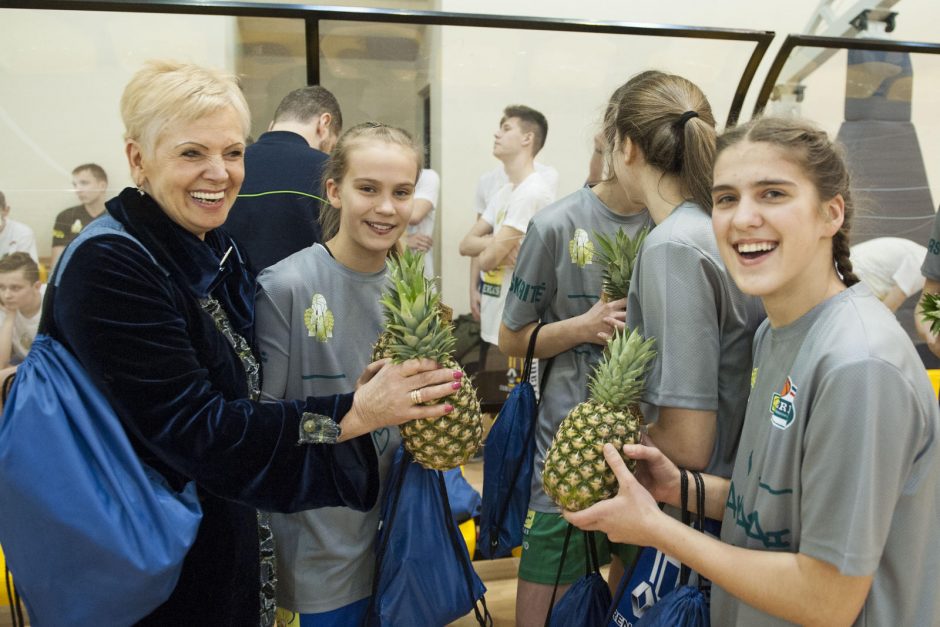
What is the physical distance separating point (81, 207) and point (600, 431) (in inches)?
120

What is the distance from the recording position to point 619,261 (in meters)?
2.29

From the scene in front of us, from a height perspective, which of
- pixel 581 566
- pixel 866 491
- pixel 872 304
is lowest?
pixel 581 566

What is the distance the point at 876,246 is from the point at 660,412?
3705 millimetres

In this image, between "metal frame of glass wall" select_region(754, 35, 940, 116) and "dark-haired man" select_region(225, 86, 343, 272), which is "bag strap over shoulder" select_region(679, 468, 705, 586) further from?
"metal frame of glass wall" select_region(754, 35, 940, 116)

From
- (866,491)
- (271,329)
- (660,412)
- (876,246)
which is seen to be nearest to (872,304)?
(866,491)

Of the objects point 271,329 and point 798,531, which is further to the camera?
point 271,329

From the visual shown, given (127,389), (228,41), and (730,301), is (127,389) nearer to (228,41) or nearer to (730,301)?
(730,301)

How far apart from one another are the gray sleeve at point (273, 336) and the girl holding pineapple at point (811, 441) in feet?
2.95

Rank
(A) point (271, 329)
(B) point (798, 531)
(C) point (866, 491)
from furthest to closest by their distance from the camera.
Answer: (A) point (271, 329)
(B) point (798, 531)
(C) point (866, 491)

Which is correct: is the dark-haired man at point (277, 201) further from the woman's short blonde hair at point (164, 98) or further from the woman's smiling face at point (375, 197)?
the woman's short blonde hair at point (164, 98)

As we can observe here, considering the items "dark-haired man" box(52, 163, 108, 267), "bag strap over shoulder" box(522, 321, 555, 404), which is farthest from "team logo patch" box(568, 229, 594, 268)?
"dark-haired man" box(52, 163, 108, 267)

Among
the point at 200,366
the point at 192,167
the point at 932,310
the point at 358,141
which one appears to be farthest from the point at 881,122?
the point at 200,366

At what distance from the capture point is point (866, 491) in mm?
1279

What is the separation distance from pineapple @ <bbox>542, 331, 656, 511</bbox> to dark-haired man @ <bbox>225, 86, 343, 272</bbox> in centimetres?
154
